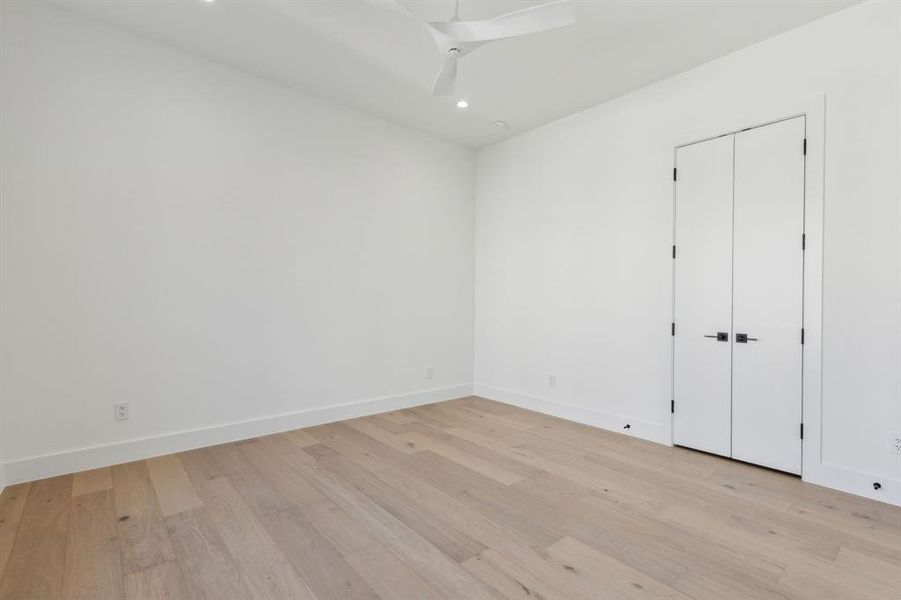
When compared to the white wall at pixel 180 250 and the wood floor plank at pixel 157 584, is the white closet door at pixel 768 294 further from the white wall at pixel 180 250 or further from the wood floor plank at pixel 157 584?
the wood floor plank at pixel 157 584

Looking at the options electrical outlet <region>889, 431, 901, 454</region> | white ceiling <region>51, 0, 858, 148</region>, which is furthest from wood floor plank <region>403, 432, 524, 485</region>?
white ceiling <region>51, 0, 858, 148</region>

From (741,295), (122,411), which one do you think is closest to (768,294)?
(741,295)

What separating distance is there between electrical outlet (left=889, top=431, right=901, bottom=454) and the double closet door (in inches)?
17.3

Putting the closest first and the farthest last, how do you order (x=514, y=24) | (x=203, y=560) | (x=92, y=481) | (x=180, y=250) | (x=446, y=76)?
1. (x=203, y=560)
2. (x=514, y=24)
3. (x=446, y=76)
4. (x=92, y=481)
5. (x=180, y=250)

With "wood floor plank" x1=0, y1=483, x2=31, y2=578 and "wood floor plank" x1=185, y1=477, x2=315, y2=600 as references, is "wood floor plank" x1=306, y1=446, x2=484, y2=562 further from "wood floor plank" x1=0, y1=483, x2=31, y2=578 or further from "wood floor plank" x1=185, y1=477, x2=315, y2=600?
"wood floor plank" x1=0, y1=483, x2=31, y2=578

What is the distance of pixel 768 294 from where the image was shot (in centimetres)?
306

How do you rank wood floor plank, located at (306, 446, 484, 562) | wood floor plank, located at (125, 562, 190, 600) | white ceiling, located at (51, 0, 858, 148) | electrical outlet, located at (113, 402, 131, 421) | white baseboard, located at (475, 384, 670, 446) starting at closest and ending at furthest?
1. wood floor plank, located at (125, 562, 190, 600)
2. wood floor plank, located at (306, 446, 484, 562)
3. white ceiling, located at (51, 0, 858, 148)
4. electrical outlet, located at (113, 402, 131, 421)
5. white baseboard, located at (475, 384, 670, 446)

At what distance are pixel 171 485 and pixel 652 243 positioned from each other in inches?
160

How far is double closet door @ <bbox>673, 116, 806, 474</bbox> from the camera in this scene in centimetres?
295

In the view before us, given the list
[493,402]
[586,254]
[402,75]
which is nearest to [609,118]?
[586,254]

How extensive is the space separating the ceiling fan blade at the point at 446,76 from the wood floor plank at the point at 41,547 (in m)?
3.15

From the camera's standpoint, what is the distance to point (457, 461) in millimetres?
3184

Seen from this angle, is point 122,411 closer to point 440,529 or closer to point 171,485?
point 171,485

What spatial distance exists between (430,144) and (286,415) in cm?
332
